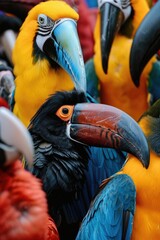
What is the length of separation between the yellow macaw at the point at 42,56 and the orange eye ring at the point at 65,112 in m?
0.28

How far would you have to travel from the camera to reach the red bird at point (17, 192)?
4.86ft

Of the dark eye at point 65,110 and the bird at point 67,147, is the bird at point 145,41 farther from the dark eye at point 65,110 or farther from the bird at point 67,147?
the dark eye at point 65,110

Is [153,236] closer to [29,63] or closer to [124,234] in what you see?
[124,234]

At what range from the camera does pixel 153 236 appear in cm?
188

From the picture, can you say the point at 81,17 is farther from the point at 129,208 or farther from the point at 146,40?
the point at 129,208

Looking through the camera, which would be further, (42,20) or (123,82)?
(123,82)

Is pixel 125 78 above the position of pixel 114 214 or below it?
below

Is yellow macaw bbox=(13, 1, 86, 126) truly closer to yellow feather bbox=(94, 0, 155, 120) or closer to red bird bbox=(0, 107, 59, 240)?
yellow feather bbox=(94, 0, 155, 120)

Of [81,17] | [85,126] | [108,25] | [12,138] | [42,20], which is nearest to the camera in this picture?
[12,138]

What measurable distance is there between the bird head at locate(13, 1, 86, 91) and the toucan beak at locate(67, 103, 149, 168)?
29 cm

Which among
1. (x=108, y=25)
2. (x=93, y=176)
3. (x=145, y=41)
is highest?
(x=145, y=41)

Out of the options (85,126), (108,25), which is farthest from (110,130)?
(108,25)

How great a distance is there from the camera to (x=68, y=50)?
2.35 metres

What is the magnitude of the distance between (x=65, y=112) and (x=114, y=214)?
40 cm
